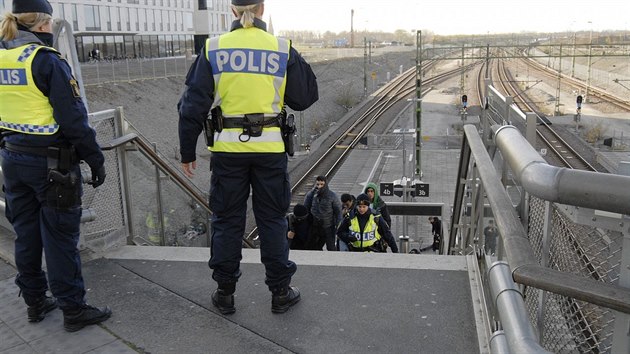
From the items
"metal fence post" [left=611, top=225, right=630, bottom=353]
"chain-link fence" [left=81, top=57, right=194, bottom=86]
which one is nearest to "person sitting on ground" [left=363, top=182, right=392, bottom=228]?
"metal fence post" [left=611, top=225, right=630, bottom=353]

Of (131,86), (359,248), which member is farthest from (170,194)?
(131,86)

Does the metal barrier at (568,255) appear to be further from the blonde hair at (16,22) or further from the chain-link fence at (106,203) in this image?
the chain-link fence at (106,203)

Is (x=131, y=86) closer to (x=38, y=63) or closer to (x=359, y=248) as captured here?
(x=359, y=248)

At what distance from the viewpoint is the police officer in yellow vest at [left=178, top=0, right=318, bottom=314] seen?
3307 mm

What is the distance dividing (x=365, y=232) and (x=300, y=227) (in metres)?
1.27

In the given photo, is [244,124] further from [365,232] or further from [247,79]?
[365,232]

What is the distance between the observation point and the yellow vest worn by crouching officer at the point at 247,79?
3301mm

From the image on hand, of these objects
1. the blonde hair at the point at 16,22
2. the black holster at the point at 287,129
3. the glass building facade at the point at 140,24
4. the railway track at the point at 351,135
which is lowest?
the railway track at the point at 351,135

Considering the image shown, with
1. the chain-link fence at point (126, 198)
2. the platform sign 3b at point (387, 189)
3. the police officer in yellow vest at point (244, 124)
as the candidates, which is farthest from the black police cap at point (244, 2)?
the platform sign 3b at point (387, 189)

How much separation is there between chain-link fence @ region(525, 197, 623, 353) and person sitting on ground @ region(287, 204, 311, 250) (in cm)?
568

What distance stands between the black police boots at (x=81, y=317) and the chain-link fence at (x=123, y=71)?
1191 inches

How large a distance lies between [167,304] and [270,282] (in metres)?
0.70

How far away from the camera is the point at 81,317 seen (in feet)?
11.5

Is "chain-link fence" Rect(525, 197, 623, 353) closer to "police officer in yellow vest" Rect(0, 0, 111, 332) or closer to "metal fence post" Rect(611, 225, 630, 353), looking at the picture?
"metal fence post" Rect(611, 225, 630, 353)
